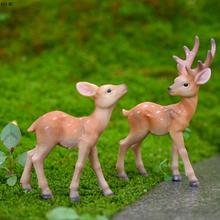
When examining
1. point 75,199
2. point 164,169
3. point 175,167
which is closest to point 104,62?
point 164,169

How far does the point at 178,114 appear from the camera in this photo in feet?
10.7

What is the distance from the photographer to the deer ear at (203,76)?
10.5 ft

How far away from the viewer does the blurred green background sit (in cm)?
407

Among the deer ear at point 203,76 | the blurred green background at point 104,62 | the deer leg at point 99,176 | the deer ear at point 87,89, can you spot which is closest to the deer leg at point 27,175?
the blurred green background at point 104,62

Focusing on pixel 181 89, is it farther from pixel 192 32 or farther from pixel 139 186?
pixel 192 32

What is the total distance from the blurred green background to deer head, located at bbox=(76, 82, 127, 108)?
58cm

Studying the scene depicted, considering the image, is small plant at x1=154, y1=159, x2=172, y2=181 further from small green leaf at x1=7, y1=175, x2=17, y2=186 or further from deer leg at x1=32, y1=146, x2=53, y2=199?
small green leaf at x1=7, y1=175, x2=17, y2=186

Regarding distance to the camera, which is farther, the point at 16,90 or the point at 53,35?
the point at 53,35

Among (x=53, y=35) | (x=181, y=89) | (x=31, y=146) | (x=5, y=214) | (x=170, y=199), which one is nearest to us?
(x=5, y=214)

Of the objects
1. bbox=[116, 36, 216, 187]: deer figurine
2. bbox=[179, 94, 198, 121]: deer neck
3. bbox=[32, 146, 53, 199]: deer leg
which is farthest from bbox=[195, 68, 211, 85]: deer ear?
bbox=[32, 146, 53, 199]: deer leg

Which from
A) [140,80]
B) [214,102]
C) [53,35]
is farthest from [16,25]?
[214,102]

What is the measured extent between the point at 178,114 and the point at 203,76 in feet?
0.90

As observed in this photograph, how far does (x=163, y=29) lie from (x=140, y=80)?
94cm

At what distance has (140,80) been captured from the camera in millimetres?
5102
